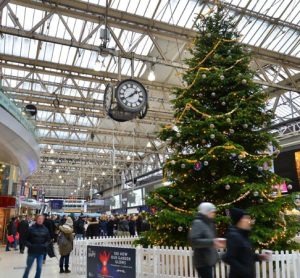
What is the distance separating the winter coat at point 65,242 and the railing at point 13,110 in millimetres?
5322

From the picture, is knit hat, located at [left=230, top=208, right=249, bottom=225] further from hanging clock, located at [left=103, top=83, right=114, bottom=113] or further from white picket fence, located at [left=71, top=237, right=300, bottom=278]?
hanging clock, located at [left=103, top=83, right=114, bottom=113]

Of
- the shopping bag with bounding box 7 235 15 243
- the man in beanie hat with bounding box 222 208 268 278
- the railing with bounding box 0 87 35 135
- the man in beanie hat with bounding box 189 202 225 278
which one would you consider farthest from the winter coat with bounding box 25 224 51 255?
the shopping bag with bounding box 7 235 15 243

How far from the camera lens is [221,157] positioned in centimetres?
780

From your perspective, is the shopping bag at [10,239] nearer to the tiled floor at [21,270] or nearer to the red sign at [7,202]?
the red sign at [7,202]

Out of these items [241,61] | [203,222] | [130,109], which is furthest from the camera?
[130,109]

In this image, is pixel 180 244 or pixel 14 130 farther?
pixel 14 130

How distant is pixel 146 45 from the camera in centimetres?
2025

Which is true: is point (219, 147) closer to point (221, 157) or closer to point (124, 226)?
point (221, 157)

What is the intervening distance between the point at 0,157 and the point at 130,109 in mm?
11328

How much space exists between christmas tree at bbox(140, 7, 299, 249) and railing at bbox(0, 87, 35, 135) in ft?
21.9

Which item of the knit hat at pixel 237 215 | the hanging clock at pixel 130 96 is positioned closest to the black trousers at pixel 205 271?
the knit hat at pixel 237 215

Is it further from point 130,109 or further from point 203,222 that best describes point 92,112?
point 203,222

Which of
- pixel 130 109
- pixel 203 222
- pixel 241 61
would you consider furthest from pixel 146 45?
pixel 203 222

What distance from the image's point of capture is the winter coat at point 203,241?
4.15m
